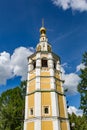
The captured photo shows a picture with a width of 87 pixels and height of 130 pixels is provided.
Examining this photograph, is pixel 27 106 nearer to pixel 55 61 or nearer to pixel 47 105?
pixel 47 105

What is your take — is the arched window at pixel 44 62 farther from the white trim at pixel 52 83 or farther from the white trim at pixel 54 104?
the white trim at pixel 54 104

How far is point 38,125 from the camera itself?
20500mm

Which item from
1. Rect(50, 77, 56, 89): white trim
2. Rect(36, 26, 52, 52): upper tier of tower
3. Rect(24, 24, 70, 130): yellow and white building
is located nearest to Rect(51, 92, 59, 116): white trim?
Rect(24, 24, 70, 130): yellow and white building

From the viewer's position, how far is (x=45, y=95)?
73.1 feet

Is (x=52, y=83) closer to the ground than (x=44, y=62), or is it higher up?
Result: closer to the ground

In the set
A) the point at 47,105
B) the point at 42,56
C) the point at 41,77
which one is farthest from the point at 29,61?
the point at 47,105

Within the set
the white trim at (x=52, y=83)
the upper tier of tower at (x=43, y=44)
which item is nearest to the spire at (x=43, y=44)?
the upper tier of tower at (x=43, y=44)

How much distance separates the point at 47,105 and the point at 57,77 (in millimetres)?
4308

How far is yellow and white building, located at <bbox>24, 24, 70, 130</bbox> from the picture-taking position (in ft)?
68.6

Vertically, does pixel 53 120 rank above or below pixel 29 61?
below

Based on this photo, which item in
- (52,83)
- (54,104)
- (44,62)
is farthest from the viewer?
(44,62)

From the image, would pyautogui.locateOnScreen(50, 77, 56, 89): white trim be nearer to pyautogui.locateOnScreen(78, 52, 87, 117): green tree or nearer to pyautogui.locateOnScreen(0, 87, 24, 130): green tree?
pyautogui.locateOnScreen(78, 52, 87, 117): green tree

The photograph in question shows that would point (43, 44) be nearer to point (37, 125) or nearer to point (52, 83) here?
point (52, 83)

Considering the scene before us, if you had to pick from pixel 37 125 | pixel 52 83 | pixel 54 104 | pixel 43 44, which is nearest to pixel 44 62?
pixel 43 44
